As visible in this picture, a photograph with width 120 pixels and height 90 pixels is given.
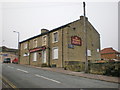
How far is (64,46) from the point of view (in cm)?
2539

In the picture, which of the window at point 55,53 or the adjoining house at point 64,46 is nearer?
the adjoining house at point 64,46

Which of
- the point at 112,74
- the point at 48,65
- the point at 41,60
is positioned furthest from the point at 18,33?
the point at 112,74

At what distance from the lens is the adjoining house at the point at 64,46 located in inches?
1005

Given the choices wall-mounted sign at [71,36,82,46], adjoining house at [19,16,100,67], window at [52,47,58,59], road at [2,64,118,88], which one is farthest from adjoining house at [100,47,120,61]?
road at [2,64,118,88]

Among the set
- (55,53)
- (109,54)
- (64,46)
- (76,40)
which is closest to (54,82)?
(64,46)

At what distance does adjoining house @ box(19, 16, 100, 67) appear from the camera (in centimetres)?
2552

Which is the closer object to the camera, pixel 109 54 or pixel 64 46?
pixel 64 46

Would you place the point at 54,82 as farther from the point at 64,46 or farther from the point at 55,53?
the point at 55,53

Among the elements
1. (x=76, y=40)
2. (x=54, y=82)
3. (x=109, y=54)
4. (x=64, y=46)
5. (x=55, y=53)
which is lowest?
(x=54, y=82)

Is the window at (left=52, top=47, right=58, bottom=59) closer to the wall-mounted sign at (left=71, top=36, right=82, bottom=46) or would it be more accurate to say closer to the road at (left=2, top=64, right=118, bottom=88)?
the wall-mounted sign at (left=71, top=36, right=82, bottom=46)

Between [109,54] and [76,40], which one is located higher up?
[76,40]


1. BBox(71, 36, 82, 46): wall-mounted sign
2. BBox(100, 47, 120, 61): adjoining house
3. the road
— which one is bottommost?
the road

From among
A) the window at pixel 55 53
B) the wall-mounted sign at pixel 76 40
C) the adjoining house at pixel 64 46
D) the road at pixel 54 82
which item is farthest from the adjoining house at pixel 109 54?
the road at pixel 54 82

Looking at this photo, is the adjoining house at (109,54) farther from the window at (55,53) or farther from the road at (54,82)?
the road at (54,82)
